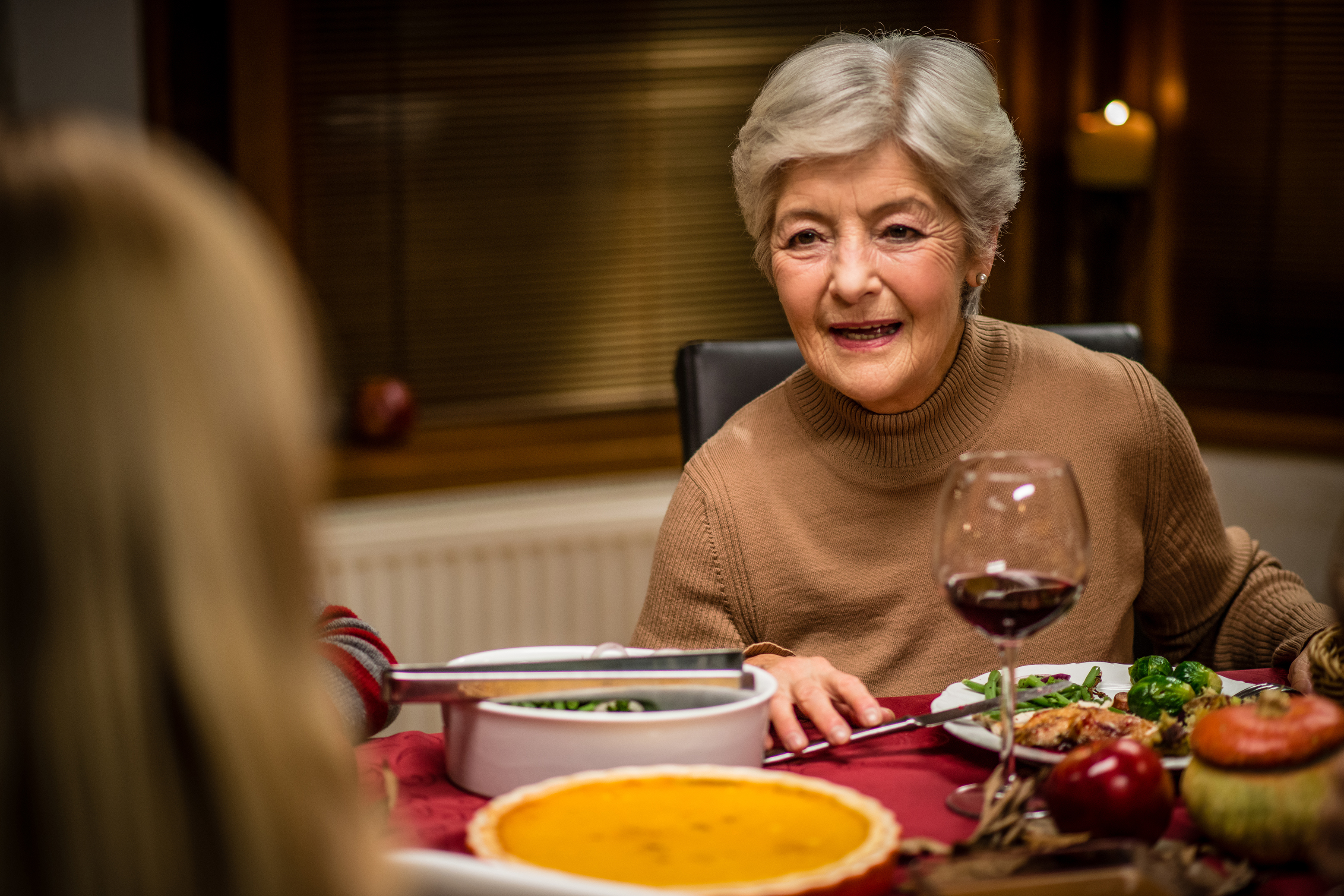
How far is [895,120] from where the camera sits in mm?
1461

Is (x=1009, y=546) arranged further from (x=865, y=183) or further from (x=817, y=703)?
(x=865, y=183)

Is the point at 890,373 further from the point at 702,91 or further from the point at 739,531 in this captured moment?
the point at 702,91

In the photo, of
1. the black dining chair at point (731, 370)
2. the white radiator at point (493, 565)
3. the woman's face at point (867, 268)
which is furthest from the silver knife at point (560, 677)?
the white radiator at point (493, 565)

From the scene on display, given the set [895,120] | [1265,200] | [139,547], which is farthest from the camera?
[1265,200]

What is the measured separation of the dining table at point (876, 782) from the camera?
2.80 feet

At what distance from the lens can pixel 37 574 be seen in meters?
0.43

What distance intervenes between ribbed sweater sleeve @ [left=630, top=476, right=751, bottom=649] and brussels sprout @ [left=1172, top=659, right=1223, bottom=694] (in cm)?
50

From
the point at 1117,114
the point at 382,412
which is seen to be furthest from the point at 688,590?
the point at 1117,114

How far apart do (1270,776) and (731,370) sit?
106cm

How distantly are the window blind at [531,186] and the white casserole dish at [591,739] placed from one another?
2.13m

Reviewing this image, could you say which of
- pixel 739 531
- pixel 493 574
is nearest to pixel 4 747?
pixel 739 531

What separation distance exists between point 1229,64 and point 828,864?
2.86 meters

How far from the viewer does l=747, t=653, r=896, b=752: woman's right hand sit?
1.04 meters

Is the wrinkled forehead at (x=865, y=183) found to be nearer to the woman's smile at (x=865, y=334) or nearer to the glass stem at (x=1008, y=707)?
the woman's smile at (x=865, y=334)
